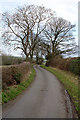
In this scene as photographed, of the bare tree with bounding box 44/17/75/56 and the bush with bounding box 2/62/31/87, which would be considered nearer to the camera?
the bush with bounding box 2/62/31/87

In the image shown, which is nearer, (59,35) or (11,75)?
(11,75)

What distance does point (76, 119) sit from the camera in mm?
4520

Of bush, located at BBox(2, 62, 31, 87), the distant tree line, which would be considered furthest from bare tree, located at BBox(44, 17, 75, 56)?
bush, located at BBox(2, 62, 31, 87)

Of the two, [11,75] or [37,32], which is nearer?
[11,75]

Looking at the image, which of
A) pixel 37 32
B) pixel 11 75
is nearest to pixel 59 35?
pixel 37 32

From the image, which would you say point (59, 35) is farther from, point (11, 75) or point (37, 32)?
point (11, 75)

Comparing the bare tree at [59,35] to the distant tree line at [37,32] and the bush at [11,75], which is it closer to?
the distant tree line at [37,32]

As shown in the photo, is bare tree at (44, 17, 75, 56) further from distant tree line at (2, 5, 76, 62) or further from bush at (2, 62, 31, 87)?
bush at (2, 62, 31, 87)

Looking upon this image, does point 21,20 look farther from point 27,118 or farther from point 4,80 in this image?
point 27,118

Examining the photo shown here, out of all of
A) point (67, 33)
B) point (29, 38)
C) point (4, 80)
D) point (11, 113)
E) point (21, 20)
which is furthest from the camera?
point (67, 33)

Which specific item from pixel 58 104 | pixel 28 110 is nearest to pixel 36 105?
pixel 28 110

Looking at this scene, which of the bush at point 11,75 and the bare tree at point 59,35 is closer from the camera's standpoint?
the bush at point 11,75

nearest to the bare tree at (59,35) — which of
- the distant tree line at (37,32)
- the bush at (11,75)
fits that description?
the distant tree line at (37,32)

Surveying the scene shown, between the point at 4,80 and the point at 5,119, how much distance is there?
3.57 meters
